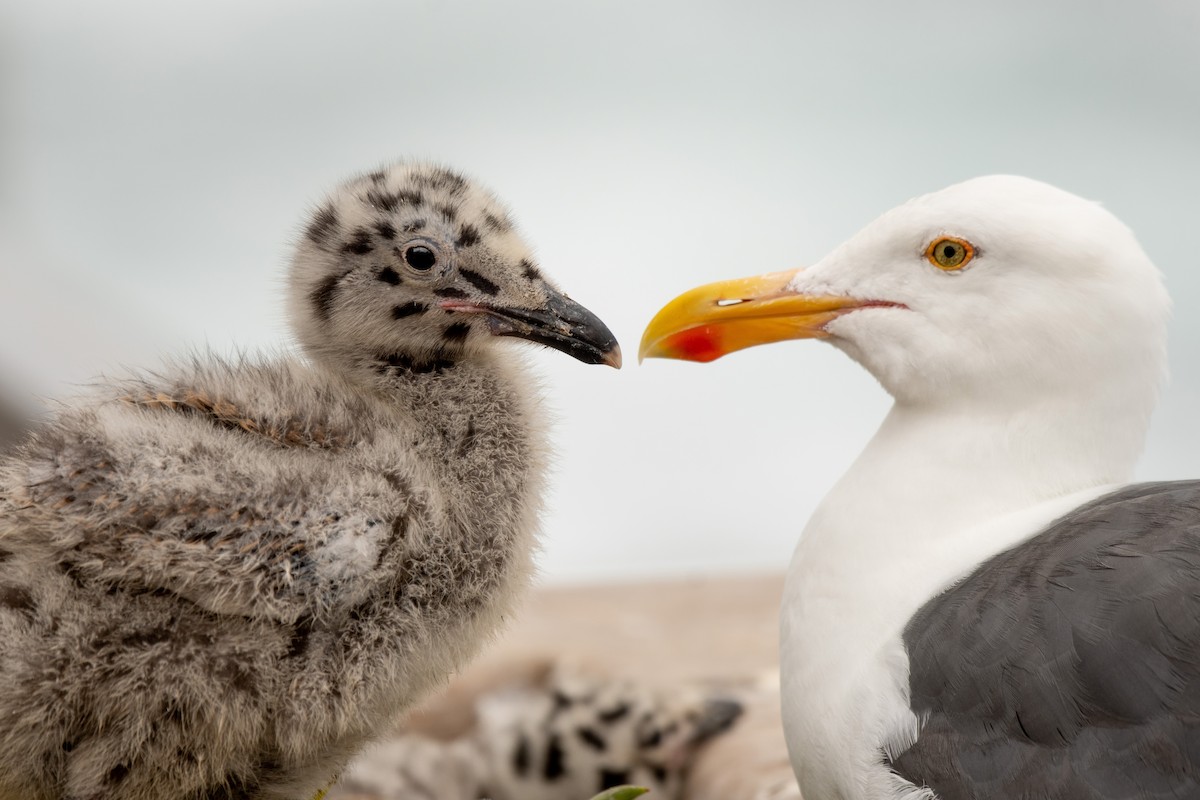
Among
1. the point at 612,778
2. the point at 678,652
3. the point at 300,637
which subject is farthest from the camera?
the point at 678,652

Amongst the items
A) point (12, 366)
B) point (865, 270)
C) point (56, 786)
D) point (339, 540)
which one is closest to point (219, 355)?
point (339, 540)

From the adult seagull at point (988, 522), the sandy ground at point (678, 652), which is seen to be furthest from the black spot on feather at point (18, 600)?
the adult seagull at point (988, 522)

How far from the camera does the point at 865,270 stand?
8.56 feet

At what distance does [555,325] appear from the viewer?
262 centimetres

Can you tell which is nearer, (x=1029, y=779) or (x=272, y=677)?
(x=1029, y=779)

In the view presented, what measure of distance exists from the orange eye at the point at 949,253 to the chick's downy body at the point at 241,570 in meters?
0.61

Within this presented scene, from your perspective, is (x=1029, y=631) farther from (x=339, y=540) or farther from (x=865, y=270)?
(x=339, y=540)

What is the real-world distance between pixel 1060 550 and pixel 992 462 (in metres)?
0.29

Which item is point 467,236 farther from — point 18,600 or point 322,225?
point 18,600

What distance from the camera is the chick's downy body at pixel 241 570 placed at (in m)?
2.12

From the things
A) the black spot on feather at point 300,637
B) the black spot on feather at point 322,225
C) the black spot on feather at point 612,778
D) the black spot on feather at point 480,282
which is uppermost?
the black spot on feather at point 322,225

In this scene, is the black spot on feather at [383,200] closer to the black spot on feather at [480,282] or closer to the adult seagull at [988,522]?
the black spot on feather at [480,282]

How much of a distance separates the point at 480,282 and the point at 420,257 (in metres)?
0.12

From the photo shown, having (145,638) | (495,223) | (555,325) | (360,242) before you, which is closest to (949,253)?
(555,325)
